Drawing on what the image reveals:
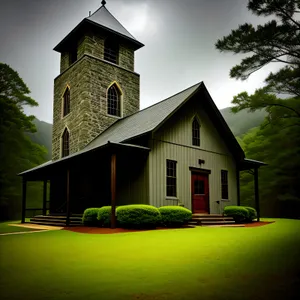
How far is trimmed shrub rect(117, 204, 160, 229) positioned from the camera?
1103 centimetres

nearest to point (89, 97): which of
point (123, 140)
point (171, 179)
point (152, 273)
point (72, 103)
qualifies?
point (72, 103)

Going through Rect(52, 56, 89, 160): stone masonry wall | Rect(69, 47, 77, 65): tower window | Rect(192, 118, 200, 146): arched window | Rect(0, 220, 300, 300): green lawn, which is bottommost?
Rect(0, 220, 300, 300): green lawn

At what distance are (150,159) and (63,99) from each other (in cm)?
1087

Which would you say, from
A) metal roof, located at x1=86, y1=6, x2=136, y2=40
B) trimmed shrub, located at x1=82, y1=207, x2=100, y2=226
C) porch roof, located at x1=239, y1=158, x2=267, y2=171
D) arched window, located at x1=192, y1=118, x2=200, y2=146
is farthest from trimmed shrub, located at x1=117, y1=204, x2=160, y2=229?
metal roof, located at x1=86, y1=6, x2=136, y2=40

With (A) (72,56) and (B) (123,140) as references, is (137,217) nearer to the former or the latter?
(B) (123,140)

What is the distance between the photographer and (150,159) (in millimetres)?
13305

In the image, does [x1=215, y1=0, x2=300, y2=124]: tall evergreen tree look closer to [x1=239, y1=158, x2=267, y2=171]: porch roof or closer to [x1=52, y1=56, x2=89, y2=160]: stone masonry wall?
[x1=239, y1=158, x2=267, y2=171]: porch roof

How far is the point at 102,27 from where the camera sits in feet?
65.3

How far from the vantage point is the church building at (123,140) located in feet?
44.5

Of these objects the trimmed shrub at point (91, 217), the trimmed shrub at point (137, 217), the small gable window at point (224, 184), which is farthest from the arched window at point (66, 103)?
the trimmed shrub at point (137, 217)

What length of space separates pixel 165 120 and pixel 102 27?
994cm

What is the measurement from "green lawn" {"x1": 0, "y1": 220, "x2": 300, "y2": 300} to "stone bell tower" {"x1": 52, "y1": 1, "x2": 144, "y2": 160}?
13199mm

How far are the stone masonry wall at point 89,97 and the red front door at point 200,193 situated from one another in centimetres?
678

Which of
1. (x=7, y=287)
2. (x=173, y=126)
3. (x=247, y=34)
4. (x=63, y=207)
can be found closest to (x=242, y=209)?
(x=173, y=126)
